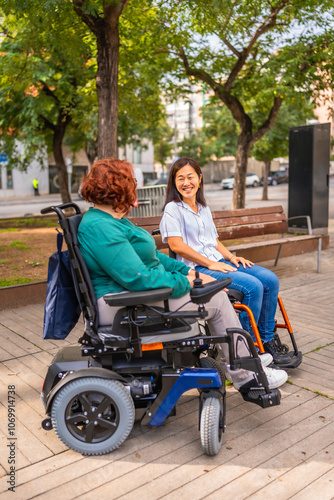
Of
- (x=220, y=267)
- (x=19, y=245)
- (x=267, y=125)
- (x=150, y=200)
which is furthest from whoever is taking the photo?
(x=267, y=125)

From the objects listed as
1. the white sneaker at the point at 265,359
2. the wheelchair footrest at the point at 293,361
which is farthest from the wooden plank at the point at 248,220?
the white sneaker at the point at 265,359

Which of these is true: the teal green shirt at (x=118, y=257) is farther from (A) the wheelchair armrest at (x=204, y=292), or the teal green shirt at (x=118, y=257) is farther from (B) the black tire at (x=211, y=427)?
(B) the black tire at (x=211, y=427)

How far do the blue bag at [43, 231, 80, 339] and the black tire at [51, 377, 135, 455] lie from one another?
322 millimetres

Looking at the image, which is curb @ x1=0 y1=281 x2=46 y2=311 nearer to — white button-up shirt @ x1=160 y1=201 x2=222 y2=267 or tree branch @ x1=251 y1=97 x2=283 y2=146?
white button-up shirt @ x1=160 y1=201 x2=222 y2=267

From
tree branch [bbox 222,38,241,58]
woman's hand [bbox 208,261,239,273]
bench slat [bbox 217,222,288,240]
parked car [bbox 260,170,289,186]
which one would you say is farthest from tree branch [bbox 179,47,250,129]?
parked car [bbox 260,170,289,186]

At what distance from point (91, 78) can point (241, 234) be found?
790cm

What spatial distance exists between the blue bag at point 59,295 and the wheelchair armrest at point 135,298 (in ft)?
1.07

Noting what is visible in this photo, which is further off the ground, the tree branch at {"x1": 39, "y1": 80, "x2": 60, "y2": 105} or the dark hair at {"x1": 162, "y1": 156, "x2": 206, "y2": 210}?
the tree branch at {"x1": 39, "y1": 80, "x2": 60, "y2": 105}

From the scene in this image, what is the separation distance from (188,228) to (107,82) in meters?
4.41

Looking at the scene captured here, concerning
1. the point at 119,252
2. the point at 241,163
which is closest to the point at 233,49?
the point at 241,163

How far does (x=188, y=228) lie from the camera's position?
13.2 ft

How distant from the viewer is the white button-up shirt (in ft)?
13.1

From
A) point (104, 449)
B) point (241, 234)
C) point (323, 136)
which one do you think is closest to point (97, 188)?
point (104, 449)

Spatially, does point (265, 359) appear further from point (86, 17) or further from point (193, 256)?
point (86, 17)
